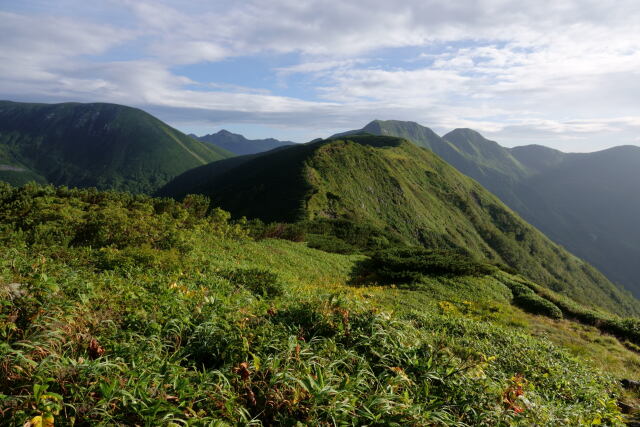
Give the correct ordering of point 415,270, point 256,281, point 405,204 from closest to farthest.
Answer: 1. point 256,281
2. point 415,270
3. point 405,204

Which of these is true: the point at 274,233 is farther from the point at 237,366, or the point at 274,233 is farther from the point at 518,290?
the point at 237,366

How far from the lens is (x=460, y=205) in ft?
417

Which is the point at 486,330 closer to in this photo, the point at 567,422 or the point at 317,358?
the point at 567,422

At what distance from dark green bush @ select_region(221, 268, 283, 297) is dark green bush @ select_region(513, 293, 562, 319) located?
19793 mm

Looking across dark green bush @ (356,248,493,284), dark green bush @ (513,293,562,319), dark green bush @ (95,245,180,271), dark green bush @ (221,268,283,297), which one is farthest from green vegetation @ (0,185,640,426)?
dark green bush @ (356,248,493,284)

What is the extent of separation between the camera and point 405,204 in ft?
347

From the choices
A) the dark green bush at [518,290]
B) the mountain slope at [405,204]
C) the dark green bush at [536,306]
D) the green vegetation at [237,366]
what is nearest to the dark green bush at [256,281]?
the green vegetation at [237,366]

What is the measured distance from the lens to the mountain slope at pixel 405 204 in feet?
303

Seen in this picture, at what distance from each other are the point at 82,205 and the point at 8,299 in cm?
2020

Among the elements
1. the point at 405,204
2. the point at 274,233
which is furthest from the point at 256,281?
the point at 405,204

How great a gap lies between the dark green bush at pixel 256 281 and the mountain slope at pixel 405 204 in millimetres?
61999

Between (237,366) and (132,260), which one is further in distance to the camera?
(132,260)

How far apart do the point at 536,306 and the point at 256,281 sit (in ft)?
69.1

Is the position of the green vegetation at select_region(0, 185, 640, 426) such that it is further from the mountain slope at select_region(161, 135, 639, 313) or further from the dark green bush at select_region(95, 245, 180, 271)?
the mountain slope at select_region(161, 135, 639, 313)
